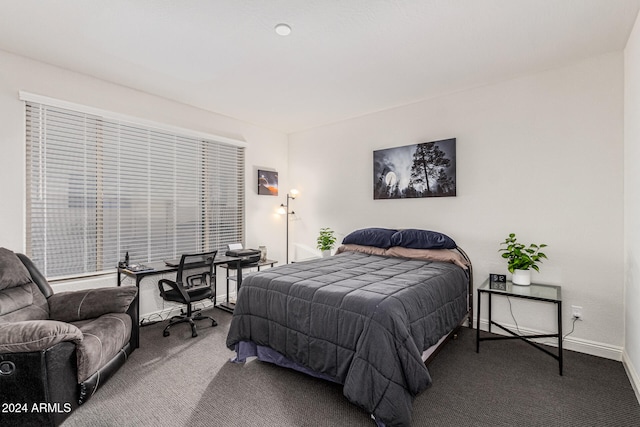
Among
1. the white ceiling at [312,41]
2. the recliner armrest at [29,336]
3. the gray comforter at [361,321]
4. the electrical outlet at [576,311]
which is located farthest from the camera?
the electrical outlet at [576,311]

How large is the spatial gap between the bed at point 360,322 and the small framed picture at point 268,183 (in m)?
2.21

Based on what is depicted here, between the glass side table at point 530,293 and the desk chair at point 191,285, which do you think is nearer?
the glass side table at point 530,293

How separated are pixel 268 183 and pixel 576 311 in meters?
4.26

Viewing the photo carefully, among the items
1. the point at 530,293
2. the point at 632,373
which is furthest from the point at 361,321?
the point at 632,373

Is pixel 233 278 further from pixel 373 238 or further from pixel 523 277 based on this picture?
pixel 523 277

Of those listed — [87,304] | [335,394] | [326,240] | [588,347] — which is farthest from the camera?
[326,240]

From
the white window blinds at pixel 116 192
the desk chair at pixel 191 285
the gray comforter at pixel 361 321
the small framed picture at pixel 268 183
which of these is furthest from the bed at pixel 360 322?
the small framed picture at pixel 268 183

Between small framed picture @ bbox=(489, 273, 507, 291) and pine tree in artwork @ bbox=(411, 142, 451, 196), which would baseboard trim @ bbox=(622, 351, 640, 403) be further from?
pine tree in artwork @ bbox=(411, 142, 451, 196)

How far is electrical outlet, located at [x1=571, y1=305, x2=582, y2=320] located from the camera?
2.96 meters

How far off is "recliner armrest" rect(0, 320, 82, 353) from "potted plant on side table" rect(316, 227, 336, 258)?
330cm

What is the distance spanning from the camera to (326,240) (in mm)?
4762

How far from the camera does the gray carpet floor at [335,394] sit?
1.97 meters

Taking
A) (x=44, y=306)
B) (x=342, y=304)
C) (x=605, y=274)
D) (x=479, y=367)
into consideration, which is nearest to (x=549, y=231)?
(x=605, y=274)

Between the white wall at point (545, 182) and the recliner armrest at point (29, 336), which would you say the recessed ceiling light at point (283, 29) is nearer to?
the white wall at point (545, 182)
